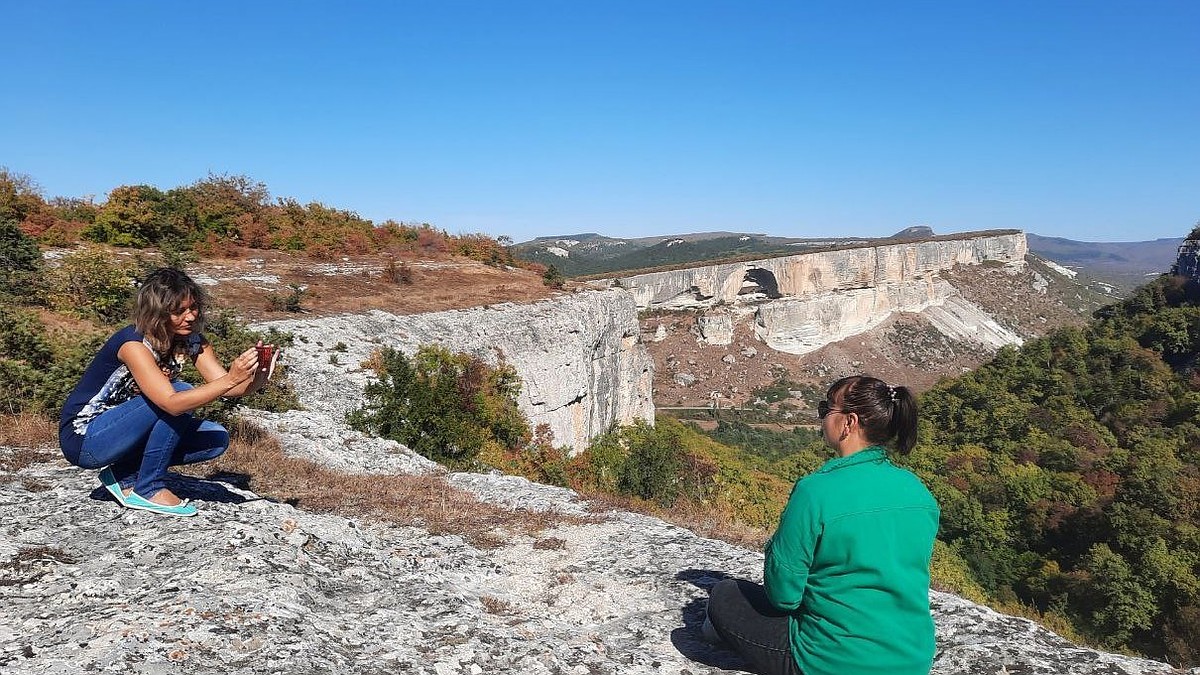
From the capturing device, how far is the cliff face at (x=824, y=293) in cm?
8500

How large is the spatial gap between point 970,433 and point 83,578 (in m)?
50.7

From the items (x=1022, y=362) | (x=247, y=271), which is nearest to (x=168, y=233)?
(x=247, y=271)

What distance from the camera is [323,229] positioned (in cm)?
2434

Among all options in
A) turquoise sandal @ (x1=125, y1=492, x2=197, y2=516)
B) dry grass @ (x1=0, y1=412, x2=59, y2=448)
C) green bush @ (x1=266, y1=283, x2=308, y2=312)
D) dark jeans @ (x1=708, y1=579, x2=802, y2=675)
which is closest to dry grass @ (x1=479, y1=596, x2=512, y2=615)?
dark jeans @ (x1=708, y1=579, x2=802, y2=675)

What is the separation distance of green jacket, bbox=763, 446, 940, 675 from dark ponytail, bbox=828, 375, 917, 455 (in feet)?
0.36

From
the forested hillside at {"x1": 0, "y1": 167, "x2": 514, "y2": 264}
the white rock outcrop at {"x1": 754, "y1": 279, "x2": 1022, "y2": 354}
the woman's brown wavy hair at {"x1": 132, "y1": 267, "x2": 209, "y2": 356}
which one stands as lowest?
the white rock outcrop at {"x1": 754, "y1": 279, "x2": 1022, "y2": 354}

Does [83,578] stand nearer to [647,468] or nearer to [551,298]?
[647,468]

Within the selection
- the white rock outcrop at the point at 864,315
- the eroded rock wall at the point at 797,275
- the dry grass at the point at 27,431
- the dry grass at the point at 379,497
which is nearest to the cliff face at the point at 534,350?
the dry grass at the point at 379,497

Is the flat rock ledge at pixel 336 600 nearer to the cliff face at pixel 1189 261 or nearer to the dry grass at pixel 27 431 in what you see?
the dry grass at pixel 27 431

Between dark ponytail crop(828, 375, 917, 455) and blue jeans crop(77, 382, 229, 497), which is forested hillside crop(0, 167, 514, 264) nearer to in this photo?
blue jeans crop(77, 382, 229, 497)

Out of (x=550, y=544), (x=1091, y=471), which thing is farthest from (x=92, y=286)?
(x=1091, y=471)

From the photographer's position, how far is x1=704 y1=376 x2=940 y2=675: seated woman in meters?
2.51

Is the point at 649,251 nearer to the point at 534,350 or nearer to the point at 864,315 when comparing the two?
the point at 864,315

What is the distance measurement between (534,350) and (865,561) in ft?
54.3
